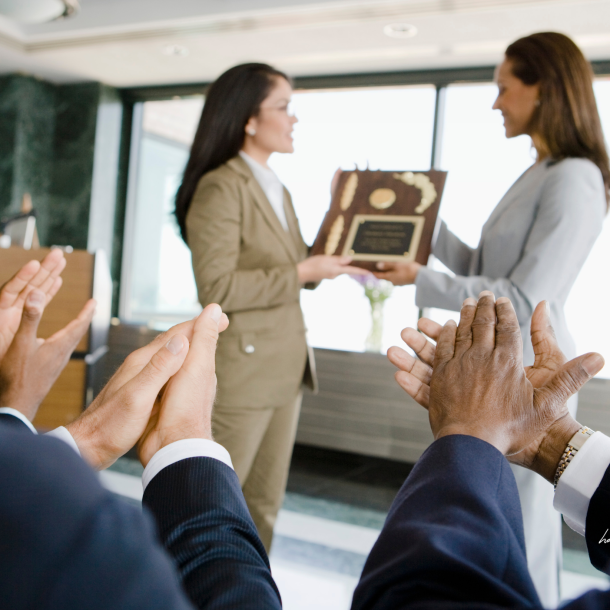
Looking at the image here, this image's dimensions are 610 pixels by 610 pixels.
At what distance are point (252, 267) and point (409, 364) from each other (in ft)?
3.86

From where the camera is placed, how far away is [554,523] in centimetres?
146

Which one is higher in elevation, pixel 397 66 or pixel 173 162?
pixel 397 66

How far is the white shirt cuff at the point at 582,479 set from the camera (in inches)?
30.2

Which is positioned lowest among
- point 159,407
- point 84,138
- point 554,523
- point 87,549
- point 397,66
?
point 554,523

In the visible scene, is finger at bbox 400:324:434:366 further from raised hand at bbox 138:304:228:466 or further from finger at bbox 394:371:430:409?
raised hand at bbox 138:304:228:466

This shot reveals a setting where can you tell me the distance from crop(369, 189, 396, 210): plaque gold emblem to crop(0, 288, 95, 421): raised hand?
1102mm

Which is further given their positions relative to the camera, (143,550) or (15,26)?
(15,26)

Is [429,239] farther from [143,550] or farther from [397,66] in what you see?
[397,66]

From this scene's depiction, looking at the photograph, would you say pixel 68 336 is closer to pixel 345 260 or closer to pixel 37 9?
pixel 345 260

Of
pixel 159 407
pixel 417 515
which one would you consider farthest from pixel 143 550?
pixel 159 407

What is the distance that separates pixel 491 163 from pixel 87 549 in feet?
13.1

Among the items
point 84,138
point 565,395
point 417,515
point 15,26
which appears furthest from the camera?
point 84,138

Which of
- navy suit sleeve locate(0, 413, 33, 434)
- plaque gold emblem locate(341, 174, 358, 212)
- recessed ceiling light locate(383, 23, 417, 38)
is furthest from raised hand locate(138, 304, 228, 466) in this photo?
recessed ceiling light locate(383, 23, 417, 38)

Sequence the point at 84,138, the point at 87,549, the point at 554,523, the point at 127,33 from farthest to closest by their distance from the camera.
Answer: the point at 84,138, the point at 127,33, the point at 554,523, the point at 87,549
